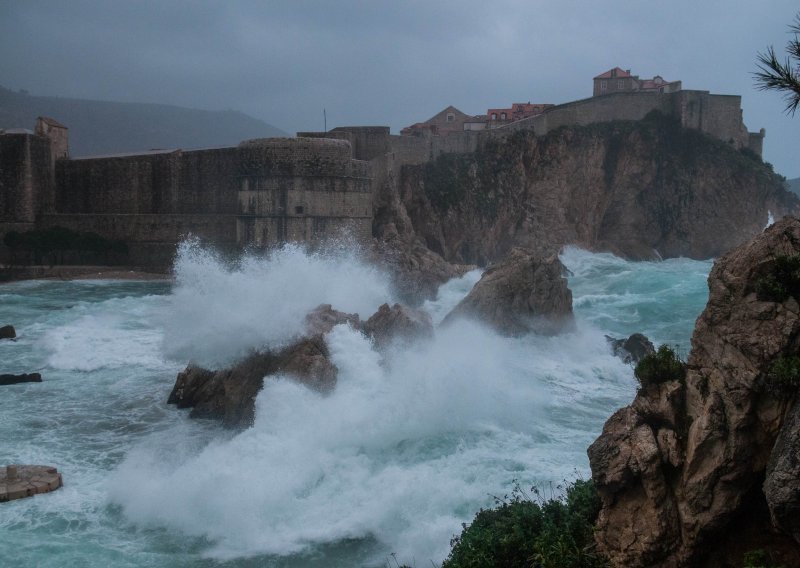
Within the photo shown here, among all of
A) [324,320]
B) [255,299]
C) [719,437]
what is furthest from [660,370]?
[255,299]

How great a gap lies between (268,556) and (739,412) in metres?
4.91

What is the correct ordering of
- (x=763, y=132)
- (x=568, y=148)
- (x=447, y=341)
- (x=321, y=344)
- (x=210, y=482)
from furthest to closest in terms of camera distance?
(x=763, y=132)
(x=568, y=148)
(x=447, y=341)
(x=321, y=344)
(x=210, y=482)

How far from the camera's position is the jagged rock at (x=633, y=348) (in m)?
17.0

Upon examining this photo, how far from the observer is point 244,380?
1260 centimetres

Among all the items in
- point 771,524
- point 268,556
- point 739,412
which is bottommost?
point 268,556

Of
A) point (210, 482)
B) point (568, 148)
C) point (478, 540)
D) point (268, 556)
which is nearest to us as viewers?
point (478, 540)

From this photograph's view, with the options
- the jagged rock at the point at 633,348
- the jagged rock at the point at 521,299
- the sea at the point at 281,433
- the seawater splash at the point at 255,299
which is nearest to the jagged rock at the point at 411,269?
the seawater splash at the point at 255,299

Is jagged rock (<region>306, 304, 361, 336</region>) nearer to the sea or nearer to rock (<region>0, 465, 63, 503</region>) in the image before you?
the sea

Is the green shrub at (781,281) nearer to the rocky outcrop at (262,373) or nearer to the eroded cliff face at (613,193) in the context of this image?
the rocky outcrop at (262,373)

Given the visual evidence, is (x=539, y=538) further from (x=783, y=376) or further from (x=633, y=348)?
(x=633, y=348)

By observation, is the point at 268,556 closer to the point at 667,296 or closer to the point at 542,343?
the point at 542,343

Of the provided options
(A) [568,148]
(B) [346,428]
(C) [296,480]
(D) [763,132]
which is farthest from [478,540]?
(D) [763,132]

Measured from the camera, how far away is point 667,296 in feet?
84.4

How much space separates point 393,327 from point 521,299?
5258 mm
